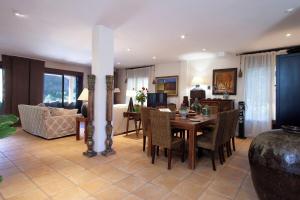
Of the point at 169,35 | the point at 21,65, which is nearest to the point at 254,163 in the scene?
the point at 169,35

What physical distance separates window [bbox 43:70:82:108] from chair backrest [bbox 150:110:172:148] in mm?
5796

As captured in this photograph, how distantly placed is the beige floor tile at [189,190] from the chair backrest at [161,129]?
1.96 feet

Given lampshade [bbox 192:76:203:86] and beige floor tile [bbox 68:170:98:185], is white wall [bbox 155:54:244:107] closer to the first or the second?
lampshade [bbox 192:76:203:86]

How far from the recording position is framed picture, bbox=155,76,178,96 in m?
6.71

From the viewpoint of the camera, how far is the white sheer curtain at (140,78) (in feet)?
24.2

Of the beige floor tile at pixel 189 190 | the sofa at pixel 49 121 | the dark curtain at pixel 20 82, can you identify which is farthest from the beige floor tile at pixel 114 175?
the dark curtain at pixel 20 82

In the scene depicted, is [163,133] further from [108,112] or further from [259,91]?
[259,91]

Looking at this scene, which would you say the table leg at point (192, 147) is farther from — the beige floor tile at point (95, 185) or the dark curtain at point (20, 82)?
the dark curtain at point (20, 82)

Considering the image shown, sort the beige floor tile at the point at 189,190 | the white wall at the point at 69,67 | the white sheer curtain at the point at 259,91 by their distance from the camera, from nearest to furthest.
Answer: the beige floor tile at the point at 189,190 → the white sheer curtain at the point at 259,91 → the white wall at the point at 69,67

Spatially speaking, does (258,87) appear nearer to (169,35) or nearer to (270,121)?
(270,121)

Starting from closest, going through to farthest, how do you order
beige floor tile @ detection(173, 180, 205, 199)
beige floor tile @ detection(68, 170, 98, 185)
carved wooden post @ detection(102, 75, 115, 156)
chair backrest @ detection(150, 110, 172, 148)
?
beige floor tile @ detection(173, 180, 205, 199) → beige floor tile @ detection(68, 170, 98, 185) → chair backrest @ detection(150, 110, 172, 148) → carved wooden post @ detection(102, 75, 115, 156)

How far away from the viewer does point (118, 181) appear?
2.36m

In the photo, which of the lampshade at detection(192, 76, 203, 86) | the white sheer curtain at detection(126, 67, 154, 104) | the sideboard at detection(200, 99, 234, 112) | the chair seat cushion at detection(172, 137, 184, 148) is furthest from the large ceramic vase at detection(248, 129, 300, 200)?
the white sheer curtain at detection(126, 67, 154, 104)

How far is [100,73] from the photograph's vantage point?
325 centimetres
